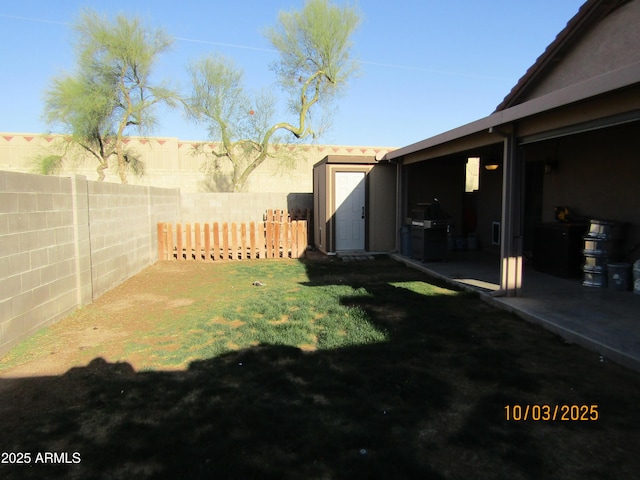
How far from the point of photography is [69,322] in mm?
5520

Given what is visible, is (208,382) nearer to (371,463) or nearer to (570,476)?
(371,463)

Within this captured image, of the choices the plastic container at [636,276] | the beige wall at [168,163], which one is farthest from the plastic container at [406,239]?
the beige wall at [168,163]

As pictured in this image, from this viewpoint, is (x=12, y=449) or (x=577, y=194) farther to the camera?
(x=577, y=194)

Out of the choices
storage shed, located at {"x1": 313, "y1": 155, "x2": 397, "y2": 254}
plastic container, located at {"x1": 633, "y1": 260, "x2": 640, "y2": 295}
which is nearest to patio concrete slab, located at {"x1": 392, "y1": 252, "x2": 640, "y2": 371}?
plastic container, located at {"x1": 633, "y1": 260, "x2": 640, "y2": 295}

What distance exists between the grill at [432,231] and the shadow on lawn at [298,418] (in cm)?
539

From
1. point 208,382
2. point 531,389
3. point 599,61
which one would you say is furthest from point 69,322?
point 599,61

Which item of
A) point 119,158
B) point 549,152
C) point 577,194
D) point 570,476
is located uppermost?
point 119,158

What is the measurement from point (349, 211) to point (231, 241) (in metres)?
3.33

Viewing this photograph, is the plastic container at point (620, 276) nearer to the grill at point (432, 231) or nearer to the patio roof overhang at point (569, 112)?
the patio roof overhang at point (569, 112)

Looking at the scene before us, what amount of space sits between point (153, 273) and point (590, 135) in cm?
919

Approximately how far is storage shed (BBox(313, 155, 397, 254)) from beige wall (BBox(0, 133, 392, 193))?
35.8ft

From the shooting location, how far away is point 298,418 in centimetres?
304

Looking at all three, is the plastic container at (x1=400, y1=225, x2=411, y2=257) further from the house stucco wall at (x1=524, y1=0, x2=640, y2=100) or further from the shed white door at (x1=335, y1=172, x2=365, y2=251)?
the house stucco wall at (x1=524, y1=0, x2=640, y2=100)

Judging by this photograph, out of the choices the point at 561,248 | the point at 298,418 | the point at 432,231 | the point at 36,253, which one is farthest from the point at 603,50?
the point at 36,253
